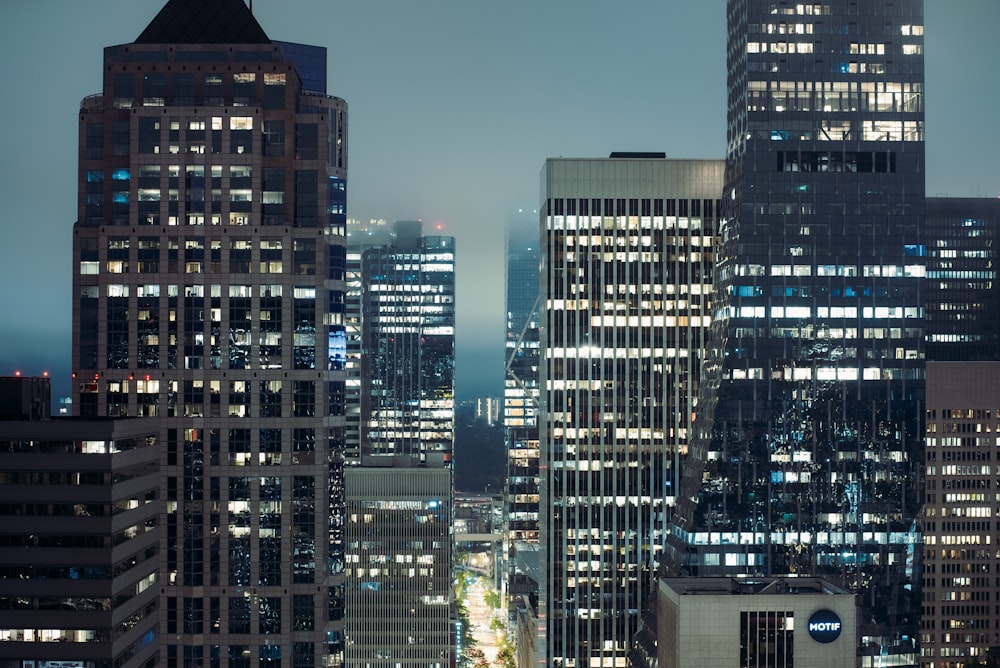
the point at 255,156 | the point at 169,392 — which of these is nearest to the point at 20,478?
the point at 169,392

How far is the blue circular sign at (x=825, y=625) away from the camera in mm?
160875

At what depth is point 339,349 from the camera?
534ft

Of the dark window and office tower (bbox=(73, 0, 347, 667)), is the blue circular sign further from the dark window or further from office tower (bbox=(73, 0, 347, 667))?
the dark window

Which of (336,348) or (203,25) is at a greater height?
(203,25)

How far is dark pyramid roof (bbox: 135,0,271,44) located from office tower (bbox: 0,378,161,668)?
56394 millimetres

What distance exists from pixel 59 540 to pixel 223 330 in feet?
126

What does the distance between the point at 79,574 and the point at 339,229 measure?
57.3 m

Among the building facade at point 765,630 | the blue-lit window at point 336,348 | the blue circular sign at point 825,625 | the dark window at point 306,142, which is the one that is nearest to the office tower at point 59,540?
the blue-lit window at point 336,348

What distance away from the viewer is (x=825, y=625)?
6339 inches

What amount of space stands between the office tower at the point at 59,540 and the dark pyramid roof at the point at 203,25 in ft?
185

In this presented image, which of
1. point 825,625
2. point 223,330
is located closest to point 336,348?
point 223,330

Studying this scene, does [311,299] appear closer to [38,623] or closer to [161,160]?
[161,160]

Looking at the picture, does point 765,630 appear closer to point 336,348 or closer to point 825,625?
point 825,625

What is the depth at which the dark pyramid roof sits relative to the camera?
166500 millimetres
